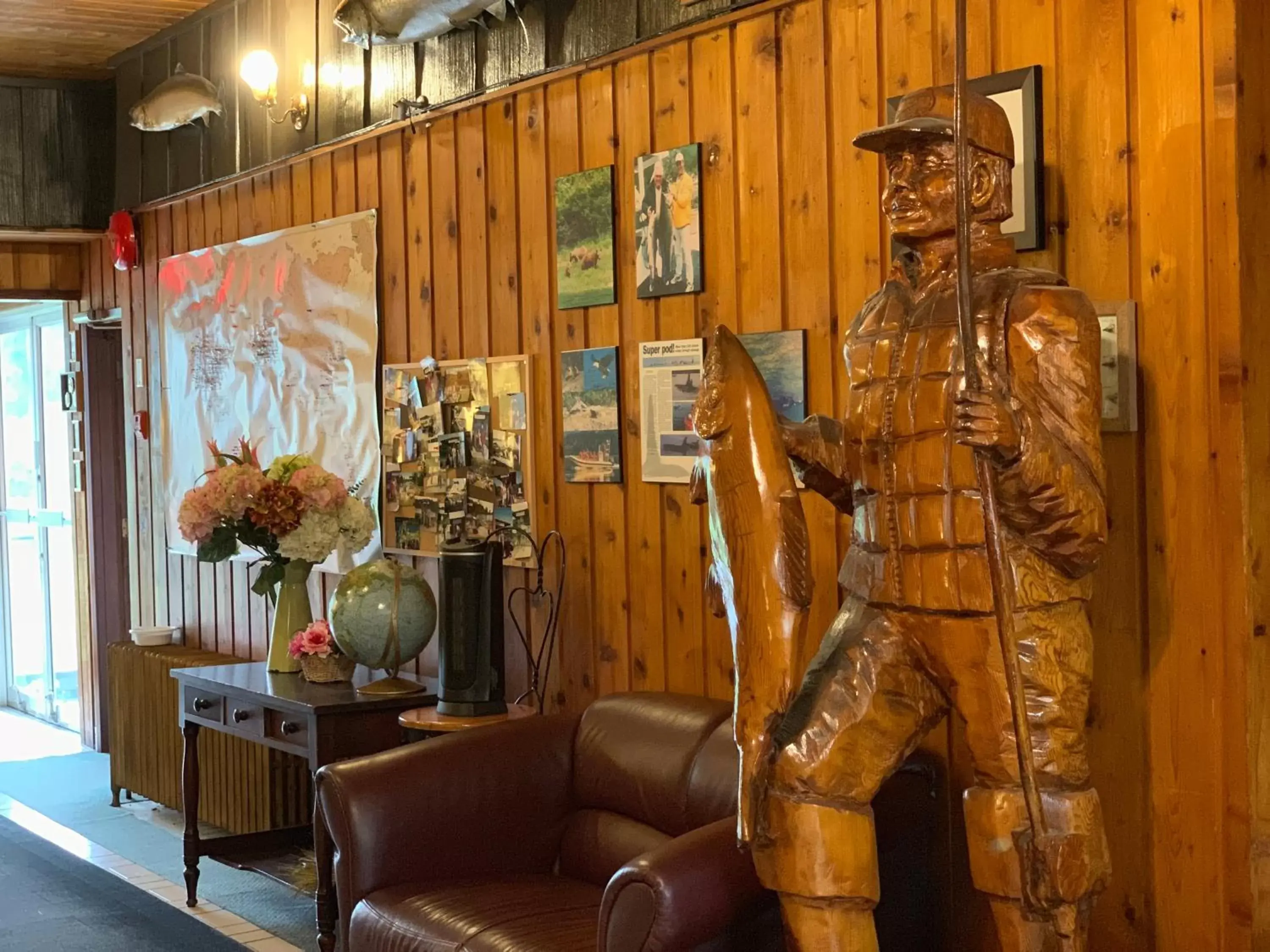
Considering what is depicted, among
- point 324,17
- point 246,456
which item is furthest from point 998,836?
point 324,17

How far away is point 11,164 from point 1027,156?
15.8 ft

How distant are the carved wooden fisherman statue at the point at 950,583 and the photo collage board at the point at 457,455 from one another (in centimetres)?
163

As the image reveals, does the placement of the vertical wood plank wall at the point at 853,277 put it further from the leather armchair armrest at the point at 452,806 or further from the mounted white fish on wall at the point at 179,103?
the mounted white fish on wall at the point at 179,103

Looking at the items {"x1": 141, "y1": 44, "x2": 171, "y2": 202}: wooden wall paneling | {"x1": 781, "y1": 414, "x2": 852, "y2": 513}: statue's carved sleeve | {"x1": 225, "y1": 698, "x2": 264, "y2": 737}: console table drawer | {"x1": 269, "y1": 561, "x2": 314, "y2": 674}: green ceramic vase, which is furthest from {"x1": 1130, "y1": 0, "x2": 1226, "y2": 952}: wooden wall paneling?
{"x1": 141, "y1": 44, "x2": 171, "y2": 202}: wooden wall paneling

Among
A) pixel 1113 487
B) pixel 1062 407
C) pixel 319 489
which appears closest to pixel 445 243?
pixel 319 489

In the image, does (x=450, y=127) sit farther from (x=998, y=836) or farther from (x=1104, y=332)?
(x=998, y=836)

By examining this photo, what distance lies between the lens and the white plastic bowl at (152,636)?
5660 millimetres

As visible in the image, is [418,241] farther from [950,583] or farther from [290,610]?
[950,583]

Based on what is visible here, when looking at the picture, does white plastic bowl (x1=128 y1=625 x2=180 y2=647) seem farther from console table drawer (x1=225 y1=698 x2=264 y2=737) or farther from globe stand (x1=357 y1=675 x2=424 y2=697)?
globe stand (x1=357 y1=675 x2=424 y2=697)

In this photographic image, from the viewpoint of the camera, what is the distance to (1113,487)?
8.59 ft

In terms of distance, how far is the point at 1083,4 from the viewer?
2627 millimetres

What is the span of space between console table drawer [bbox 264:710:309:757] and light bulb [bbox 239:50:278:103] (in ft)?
7.14

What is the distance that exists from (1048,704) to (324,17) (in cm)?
355

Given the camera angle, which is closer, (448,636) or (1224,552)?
(1224,552)
